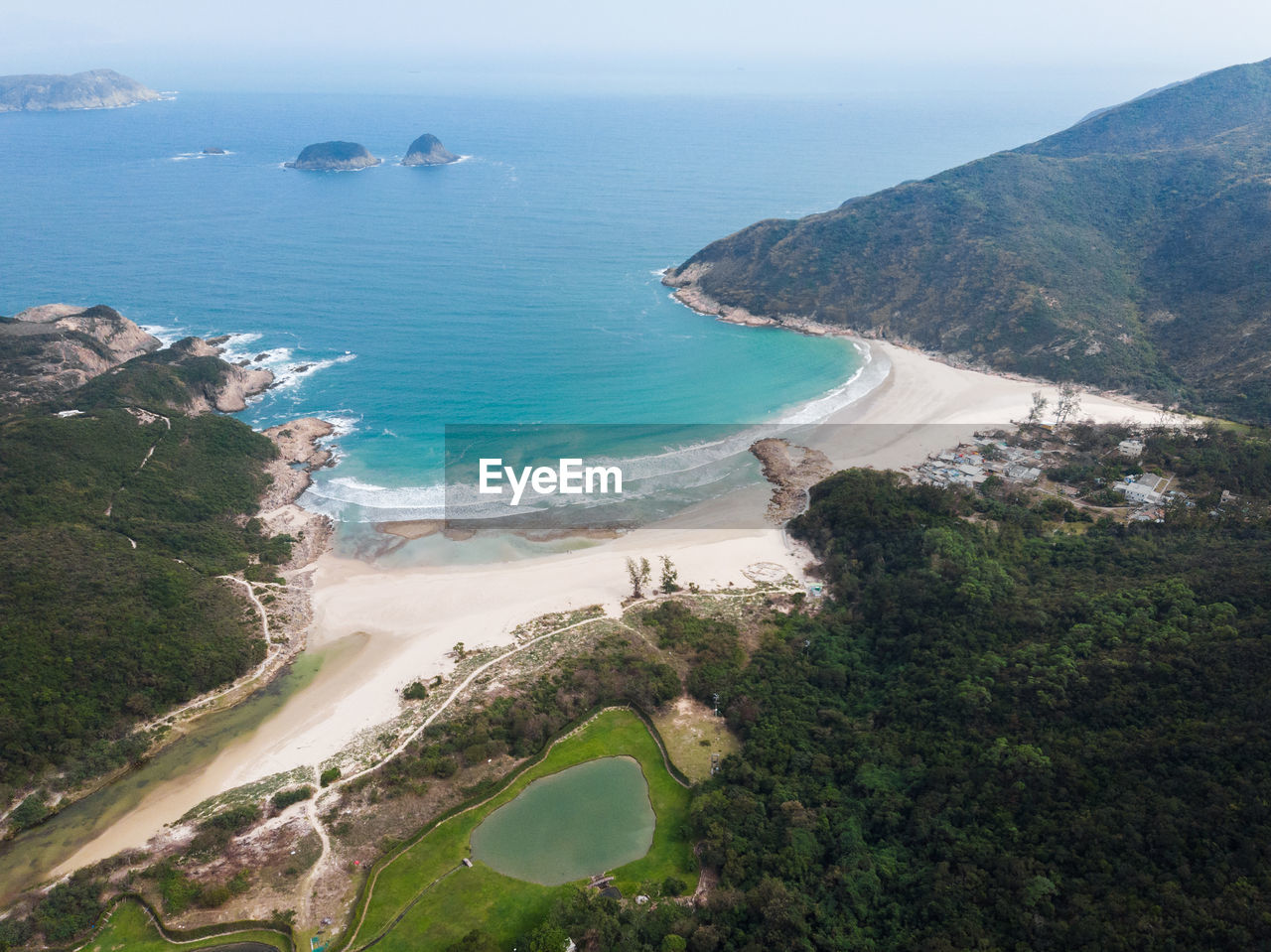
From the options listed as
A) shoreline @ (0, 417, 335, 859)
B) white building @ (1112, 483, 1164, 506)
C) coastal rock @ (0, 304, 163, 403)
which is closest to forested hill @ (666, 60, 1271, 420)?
white building @ (1112, 483, 1164, 506)

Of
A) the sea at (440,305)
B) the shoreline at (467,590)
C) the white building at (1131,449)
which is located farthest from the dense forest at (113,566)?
the white building at (1131,449)

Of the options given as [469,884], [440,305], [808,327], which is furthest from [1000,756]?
[440,305]

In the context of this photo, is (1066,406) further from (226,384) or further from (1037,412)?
(226,384)

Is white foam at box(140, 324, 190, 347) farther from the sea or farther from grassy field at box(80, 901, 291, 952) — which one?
grassy field at box(80, 901, 291, 952)

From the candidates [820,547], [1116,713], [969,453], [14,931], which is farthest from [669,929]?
[969,453]

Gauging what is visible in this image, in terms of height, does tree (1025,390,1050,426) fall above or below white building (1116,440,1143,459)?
above

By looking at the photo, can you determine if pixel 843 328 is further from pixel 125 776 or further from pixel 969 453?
pixel 125 776
